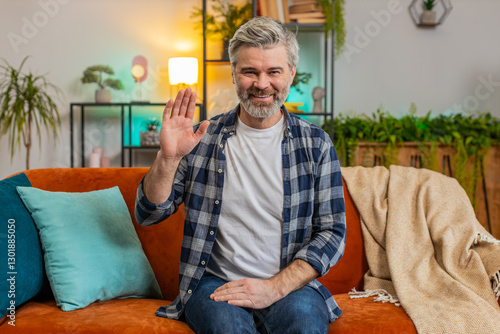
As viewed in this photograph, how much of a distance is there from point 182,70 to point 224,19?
2.17 feet

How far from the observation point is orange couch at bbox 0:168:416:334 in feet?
4.58

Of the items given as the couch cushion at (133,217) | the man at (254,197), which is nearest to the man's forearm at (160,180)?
the man at (254,197)

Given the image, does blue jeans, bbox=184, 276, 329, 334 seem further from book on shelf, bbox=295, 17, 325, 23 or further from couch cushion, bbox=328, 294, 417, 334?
book on shelf, bbox=295, 17, 325, 23

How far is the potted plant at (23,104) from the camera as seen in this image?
141 inches

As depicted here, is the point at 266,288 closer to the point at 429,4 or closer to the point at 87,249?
the point at 87,249

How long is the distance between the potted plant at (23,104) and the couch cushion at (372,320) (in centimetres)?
272

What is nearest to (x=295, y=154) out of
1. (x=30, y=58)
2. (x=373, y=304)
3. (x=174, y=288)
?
(x=373, y=304)

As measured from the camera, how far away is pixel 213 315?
1.28 m

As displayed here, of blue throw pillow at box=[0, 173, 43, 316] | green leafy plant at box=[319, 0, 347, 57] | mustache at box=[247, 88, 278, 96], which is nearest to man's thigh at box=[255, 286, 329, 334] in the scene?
mustache at box=[247, 88, 278, 96]

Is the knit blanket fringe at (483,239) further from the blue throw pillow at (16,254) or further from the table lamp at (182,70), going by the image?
the table lamp at (182,70)

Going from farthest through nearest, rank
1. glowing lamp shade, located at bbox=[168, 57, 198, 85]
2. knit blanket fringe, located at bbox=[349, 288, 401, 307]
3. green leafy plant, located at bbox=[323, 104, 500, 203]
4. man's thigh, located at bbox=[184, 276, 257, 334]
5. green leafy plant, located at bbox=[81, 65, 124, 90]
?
1. green leafy plant, located at bbox=[81, 65, 124, 90]
2. glowing lamp shade, located at bbox=[168, 57, 198, 85]
3. green leafy plant, located at bbox=[323, 104, 500, 203]
4. knit blanket fringe, located at bbox=[349, 288, 401, 307]
5. man's thigh, located at bbox=[184, 276, 257, 334]

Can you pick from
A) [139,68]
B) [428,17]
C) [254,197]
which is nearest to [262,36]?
[254,197]

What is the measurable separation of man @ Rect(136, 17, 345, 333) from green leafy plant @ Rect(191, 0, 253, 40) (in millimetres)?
2621

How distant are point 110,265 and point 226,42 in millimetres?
2747
